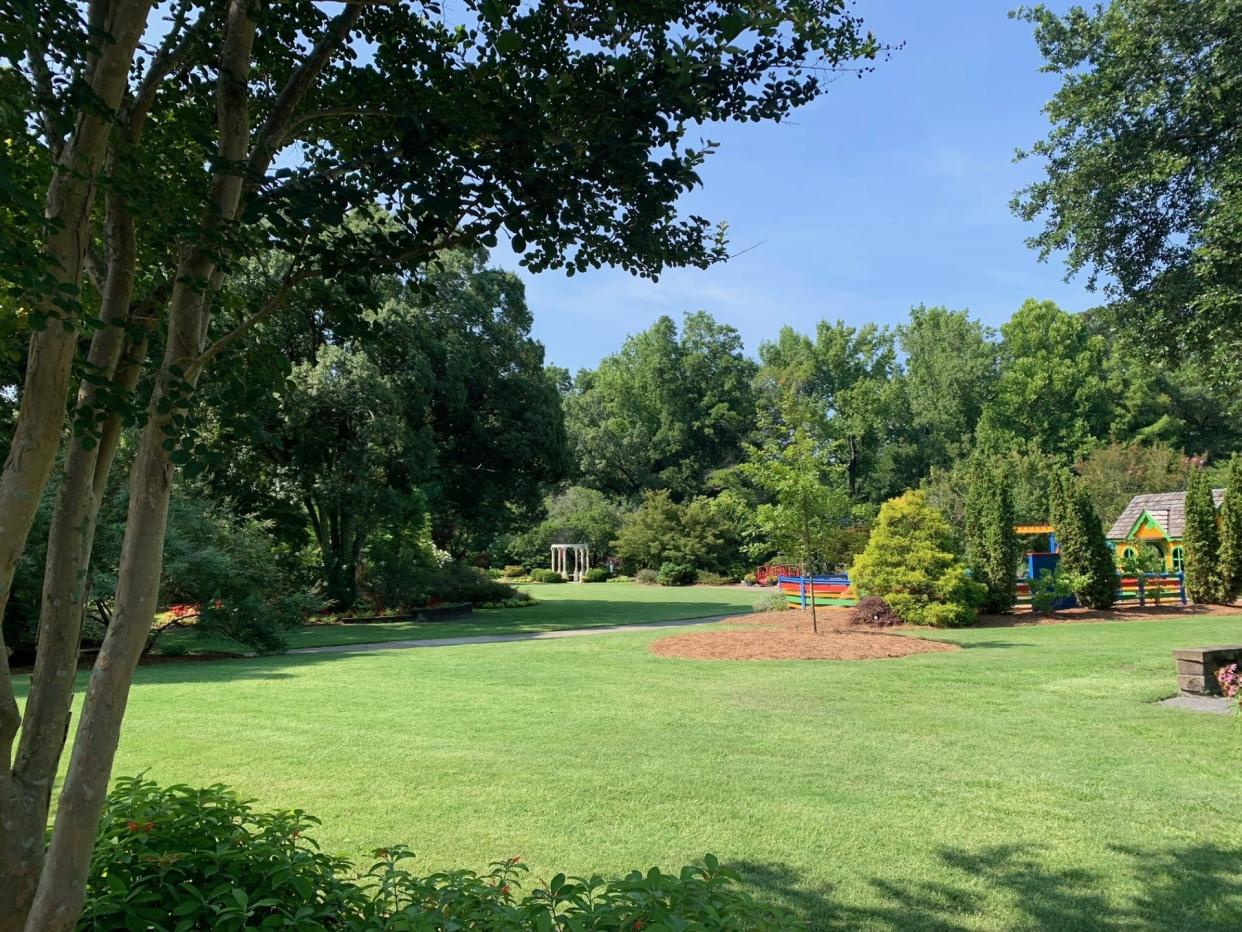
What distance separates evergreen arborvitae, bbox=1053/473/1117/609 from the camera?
20.5 metres

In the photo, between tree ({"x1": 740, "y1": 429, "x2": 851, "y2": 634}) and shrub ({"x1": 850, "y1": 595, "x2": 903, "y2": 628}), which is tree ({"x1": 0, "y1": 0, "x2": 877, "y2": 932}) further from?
shrub ({"x1": 850, "y1": 595, "x2": 903, "y2": 628})

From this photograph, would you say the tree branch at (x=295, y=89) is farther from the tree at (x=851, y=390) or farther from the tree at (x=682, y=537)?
the tree at (x=851, y=390)

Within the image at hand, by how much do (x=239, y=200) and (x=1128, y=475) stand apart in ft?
134

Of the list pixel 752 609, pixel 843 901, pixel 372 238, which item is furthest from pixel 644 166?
pixel 752 609

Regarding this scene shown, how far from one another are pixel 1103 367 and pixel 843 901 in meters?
57.0

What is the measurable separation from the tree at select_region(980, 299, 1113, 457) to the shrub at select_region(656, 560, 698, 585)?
73.4ft

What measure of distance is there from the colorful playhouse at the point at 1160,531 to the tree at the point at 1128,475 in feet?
27.0

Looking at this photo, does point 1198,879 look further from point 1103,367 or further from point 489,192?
point 1103,367

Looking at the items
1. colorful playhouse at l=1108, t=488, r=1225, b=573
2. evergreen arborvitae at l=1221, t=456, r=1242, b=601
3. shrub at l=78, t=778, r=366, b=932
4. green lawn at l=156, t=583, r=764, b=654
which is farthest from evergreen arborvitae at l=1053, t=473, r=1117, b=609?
shrub at l=78, t=778, r=366, b=932

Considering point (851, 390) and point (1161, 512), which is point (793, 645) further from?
point (851, 390)

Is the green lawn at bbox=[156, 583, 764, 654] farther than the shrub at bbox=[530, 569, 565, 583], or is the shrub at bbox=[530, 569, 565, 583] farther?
the shrub at bbox=[530, 569, 565, 583]

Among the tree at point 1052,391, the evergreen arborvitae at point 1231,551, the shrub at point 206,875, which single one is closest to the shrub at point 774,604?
the evergreen arborvitae at point 1231,551

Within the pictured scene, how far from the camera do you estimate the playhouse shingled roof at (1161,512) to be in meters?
25.5

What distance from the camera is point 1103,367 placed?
51750 millimetres
